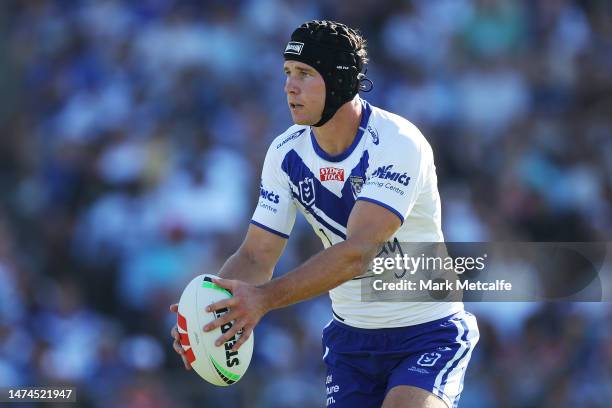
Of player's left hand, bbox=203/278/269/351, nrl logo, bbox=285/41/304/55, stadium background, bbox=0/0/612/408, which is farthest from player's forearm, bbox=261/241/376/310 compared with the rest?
stadium background, bbox=0/0/612/408

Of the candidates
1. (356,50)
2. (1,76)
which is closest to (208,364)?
(356,50)

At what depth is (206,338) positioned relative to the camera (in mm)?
5539

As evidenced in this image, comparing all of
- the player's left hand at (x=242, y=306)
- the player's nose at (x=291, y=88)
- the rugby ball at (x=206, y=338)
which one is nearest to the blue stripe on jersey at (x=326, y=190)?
the player's nose at (x=291, y=88)

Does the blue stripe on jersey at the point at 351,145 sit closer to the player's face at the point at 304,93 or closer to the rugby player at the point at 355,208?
the rugby player at the point at 355,208

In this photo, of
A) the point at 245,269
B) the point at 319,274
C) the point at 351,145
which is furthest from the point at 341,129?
the point at 319,274

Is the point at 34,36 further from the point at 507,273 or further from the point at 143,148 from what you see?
the point at 507,273

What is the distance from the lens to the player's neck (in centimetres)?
609

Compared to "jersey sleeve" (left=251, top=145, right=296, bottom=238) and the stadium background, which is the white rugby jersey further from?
the stadium background

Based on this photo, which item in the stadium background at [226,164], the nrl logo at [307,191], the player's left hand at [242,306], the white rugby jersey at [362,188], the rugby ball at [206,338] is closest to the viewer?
the player's left hand at [242,306]

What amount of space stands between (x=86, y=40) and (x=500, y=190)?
5.47 meters

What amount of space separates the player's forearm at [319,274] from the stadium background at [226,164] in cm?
455

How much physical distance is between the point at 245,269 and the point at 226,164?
5.41m

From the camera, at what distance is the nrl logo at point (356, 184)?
602 cm

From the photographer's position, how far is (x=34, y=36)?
1390cm
